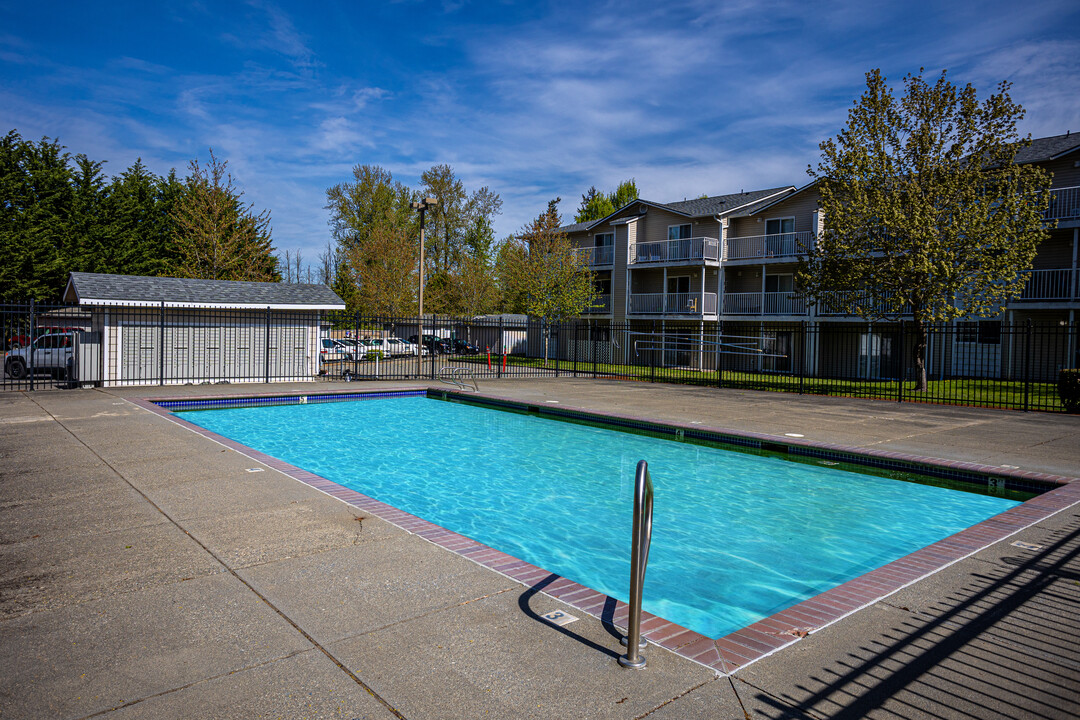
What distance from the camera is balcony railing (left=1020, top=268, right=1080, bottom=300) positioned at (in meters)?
22.4

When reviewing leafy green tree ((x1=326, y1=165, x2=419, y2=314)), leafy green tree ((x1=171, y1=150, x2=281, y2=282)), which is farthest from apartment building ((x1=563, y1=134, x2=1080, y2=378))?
leafy green tree ((x1=171, y1=150, x2=281, y2=282))

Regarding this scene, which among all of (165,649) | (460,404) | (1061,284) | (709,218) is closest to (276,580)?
(165,649)

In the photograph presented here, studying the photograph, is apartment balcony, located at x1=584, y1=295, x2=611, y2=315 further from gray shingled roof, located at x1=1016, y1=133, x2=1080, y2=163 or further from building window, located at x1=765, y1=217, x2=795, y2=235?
gray shingled roof, located at x1=1016, y1=133, x2=1080, y2=163

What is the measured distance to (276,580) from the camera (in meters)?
4.12

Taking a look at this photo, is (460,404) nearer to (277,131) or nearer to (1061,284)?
(277,131)

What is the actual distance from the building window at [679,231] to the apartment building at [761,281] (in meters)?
0.05

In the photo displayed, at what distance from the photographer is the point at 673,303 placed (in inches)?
1315

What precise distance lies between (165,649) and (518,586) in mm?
1974

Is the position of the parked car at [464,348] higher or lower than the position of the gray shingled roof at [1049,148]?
lower

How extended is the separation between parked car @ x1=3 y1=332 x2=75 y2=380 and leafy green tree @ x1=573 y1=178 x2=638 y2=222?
47.7 meters

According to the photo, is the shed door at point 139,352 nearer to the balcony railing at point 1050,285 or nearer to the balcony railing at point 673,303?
the balcony railing at point 673,303

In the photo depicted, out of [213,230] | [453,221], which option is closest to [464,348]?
[453,221]

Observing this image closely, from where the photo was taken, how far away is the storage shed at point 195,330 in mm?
17766

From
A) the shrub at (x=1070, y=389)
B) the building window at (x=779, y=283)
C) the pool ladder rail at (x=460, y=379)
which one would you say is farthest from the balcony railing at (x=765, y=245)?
the pool ladder rail at (x=460, y=379)
